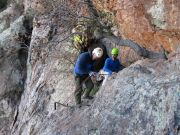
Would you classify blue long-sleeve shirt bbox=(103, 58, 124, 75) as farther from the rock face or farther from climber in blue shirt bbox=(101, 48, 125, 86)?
the rock face

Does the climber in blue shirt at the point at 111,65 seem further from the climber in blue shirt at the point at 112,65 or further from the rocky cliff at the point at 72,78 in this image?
the rocky cliff at the point at 72,78

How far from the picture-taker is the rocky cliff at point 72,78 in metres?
9.01

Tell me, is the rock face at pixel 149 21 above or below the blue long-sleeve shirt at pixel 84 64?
above

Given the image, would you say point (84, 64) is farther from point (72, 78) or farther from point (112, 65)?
point (72, 78)

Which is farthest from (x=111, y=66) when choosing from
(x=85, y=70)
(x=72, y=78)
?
(x=72, y=78)

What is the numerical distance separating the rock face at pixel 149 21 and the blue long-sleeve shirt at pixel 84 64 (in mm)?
1483

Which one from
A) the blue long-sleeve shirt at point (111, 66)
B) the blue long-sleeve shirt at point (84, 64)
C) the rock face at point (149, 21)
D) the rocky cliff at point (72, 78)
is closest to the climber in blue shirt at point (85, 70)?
the blue long-sleeve shirt at point (84, 64)

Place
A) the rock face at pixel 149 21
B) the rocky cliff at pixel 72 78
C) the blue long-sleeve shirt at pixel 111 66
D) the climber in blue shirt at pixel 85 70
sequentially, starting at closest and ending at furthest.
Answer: the rocky cliff at pixel 72 78 < the rock face at pixel 149 21 < the blue long-sleeve shirt at pixel 111 66 < the climber in blue shirt at pixel 85 70

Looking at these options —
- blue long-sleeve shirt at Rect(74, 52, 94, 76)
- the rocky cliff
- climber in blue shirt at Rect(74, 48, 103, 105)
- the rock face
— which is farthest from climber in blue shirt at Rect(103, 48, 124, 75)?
the rock face

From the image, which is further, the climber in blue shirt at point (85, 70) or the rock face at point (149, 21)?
the climber in blue shirt at point (85, 70)

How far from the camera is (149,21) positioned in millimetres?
11375

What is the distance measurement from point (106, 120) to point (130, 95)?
69cm

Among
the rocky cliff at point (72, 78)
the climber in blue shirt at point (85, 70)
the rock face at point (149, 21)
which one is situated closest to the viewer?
the rocky cliff at point (72, 78)

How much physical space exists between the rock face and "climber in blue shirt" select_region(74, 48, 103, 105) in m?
1.17
